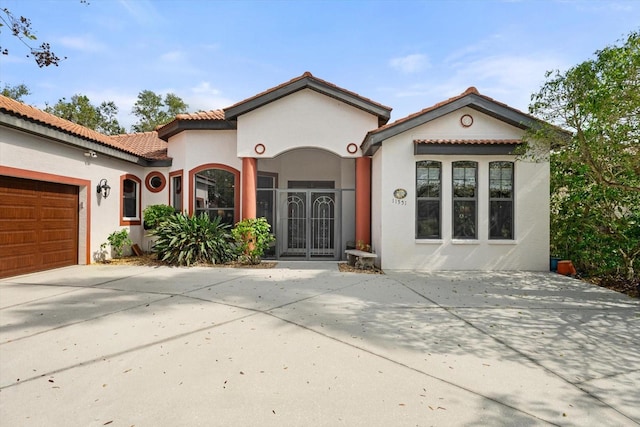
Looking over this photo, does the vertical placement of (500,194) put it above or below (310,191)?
below

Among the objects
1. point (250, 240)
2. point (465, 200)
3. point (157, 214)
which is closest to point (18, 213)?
point (157, 214)

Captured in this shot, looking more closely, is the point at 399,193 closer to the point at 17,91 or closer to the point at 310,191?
the point at 310,191

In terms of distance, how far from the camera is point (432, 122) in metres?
10.0

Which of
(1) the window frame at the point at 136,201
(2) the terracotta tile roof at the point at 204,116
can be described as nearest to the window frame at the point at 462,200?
(2) the terracotta tile roof at the point at 204,116

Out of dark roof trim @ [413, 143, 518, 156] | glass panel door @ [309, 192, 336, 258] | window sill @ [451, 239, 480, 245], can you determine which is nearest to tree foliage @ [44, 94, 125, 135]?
glass panel door @ [309, 192, 336, 258]

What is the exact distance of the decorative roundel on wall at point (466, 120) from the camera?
10047 millimetres

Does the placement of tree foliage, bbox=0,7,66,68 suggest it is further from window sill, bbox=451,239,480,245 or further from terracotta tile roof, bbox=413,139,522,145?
window sill, bbox=451,239,480,245

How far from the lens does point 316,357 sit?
3.94 meters

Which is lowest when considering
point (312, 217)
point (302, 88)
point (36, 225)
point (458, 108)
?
point (36, 225)

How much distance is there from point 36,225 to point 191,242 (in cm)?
400

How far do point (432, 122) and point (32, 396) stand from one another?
33.3 feet

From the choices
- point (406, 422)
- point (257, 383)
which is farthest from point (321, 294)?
point (406, 422)

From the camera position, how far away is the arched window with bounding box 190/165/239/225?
40.6 ft

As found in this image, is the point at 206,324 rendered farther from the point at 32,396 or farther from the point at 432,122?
the point at 432,122
